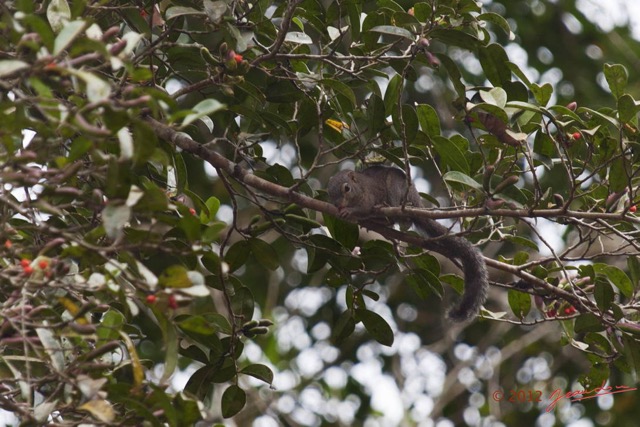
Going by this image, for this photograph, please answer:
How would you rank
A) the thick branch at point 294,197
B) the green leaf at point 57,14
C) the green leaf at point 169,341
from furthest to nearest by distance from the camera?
the thick branch at point 294,197, the green leaf at point 57,14, the green leaf at point 169,341

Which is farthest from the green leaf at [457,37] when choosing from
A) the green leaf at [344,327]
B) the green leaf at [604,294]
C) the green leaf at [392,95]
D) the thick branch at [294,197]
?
the green leaf at [344,327]

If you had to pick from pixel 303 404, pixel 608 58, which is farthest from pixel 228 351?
pixel 608 58

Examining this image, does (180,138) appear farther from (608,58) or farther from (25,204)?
(608,58)

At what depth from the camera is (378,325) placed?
371 cm

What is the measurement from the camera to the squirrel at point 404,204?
3.62 meters

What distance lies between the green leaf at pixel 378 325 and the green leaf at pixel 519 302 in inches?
24.0

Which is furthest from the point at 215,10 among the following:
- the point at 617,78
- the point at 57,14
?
the point at 617,78

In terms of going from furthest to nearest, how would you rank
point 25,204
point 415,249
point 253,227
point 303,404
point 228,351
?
point 303,404 → point 415,249 → point 253,227 → point 228,351 → point 25,204

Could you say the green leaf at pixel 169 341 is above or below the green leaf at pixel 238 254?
above

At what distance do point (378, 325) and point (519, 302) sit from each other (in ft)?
2.20

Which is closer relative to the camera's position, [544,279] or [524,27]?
[544,279]

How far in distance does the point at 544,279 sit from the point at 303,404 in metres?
4.49

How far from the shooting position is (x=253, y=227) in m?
3.51

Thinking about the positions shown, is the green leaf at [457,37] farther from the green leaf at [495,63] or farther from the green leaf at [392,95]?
the green leaf at [392,95]
